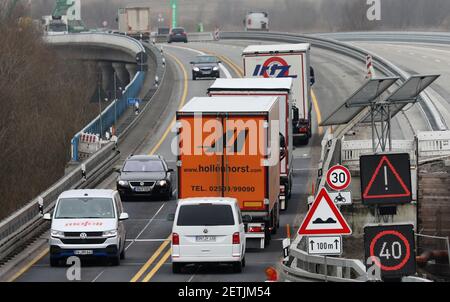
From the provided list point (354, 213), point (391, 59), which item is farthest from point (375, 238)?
point (391, 59)

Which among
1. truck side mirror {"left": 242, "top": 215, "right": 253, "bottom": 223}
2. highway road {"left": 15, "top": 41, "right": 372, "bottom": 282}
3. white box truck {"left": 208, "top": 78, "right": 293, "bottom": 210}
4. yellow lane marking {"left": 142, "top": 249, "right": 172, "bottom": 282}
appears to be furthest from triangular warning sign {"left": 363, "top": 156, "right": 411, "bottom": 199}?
white box truck {"left": 208, "top": 78, "right": 293, "bottom": 210}

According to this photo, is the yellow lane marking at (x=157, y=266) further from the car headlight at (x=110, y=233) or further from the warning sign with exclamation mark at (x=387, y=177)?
the warning sign with exclamation mark at (x=387, y=177)

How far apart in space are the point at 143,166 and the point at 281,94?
219 inches

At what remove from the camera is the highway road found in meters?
25.9

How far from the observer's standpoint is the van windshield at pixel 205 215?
25359 millimetres

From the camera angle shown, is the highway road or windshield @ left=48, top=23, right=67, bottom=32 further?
windshield @ left=48, top=23, right=67, bottom=32

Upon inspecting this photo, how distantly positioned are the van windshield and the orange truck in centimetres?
281

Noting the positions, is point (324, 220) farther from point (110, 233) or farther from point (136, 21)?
point (136, 21)

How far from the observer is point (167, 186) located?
38.1 m

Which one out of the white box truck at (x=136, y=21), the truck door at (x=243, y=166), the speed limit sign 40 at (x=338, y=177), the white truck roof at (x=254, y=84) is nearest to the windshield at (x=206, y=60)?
the white truck roof at (x=254, y=84)

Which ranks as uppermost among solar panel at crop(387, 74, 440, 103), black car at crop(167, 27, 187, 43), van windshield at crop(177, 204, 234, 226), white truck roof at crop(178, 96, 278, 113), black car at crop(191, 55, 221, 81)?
black car at crop(167, 27, 187, 43)

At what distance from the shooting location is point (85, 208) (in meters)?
27.5

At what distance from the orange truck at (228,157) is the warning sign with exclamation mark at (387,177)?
9.43 meters

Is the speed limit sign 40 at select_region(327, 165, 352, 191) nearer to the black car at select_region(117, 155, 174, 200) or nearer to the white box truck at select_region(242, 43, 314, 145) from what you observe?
the black car at select_region(117, 155, 174, 200)
